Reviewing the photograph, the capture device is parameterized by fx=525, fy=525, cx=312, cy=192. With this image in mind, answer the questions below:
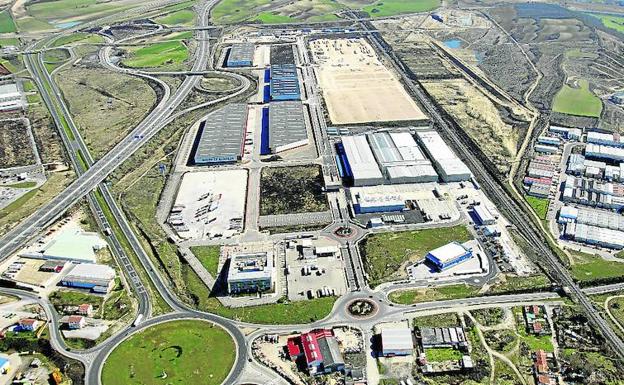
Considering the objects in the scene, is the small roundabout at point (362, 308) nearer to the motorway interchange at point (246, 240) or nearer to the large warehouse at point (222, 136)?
the motorway interchange at point (246, 240)

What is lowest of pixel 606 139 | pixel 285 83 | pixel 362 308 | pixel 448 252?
pixel 606 139

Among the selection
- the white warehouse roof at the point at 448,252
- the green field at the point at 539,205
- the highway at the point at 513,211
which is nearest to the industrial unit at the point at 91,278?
the white warehouse roof at the point at 448,252

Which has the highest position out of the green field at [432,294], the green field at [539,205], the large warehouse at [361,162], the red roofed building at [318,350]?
the large warehouse at [361,162]

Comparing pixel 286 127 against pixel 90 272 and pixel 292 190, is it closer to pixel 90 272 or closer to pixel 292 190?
pixel 292 190

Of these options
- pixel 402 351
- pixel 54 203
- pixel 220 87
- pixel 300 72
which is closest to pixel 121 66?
pixel 220 87

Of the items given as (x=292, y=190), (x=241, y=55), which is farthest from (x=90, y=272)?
(x=241, y=55)
